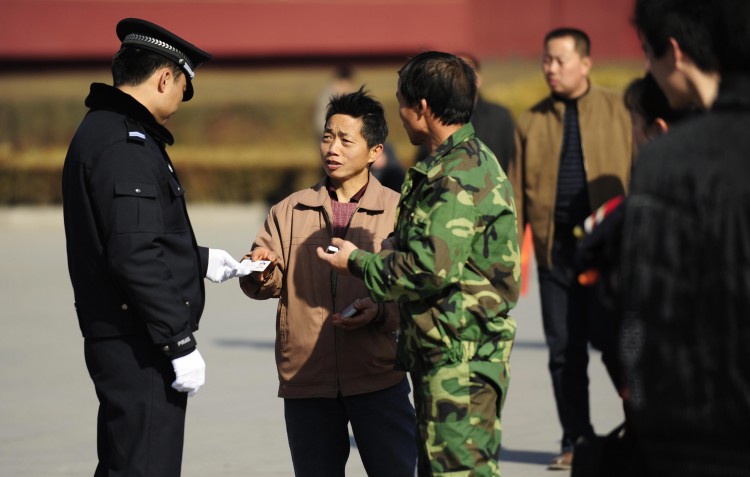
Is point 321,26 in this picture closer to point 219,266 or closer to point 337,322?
A: point 219,266

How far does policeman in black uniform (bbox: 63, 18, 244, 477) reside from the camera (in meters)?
3.78

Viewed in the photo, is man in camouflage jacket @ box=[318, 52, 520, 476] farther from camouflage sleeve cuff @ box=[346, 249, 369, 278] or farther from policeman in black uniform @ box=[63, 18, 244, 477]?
policeman in black uniform @ box=[63, 18, 244, 477]

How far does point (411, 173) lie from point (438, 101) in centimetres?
24

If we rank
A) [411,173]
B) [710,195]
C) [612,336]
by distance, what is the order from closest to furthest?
[710,195] → [612,336] → [411,173]

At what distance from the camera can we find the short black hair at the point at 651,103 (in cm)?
351

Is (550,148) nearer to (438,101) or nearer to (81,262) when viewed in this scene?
(438,101)

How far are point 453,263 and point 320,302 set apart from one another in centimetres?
96

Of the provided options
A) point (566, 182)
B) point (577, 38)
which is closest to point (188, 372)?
point (566, 182)

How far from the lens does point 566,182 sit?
235 inches

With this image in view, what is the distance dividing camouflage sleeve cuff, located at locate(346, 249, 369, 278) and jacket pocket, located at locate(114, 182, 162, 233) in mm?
616

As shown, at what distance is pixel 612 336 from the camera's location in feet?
8.48

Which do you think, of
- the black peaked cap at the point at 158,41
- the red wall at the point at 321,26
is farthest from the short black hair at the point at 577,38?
the red wall at the point at 321,26

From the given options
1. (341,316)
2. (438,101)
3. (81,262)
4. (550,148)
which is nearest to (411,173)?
(438,101)

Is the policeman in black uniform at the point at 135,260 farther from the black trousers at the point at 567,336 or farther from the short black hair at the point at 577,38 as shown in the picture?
the short black hair at the point at 577,38
